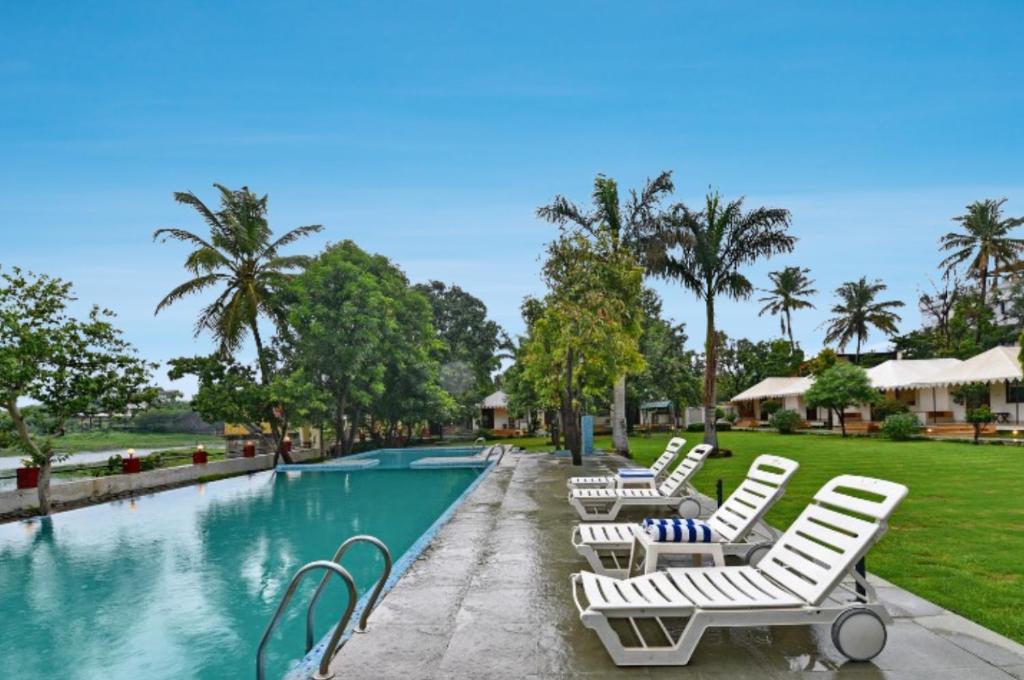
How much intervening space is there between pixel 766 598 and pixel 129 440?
57.4 metres

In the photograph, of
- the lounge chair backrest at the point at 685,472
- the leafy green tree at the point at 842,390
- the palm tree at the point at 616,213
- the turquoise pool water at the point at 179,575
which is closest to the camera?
the turquoise pool water at the point at 179,575

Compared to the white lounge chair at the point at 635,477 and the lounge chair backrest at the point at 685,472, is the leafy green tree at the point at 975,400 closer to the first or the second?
the white lounge chair at the point at 635,477

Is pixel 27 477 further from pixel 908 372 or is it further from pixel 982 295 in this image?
pixel 982 295

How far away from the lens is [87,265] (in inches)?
824

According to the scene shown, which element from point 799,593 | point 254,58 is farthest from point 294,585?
point 254,58

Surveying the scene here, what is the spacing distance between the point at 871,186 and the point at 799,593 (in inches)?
952

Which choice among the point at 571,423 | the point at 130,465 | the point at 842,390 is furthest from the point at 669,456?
the point at 842,390

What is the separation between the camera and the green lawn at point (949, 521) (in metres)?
5.78

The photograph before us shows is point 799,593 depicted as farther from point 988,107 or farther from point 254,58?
point 988,107

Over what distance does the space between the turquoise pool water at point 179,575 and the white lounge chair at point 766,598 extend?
3.74 metres

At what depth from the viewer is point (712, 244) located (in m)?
21.7

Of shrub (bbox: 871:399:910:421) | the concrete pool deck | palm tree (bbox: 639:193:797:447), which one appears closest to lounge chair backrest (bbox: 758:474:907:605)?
the concrete pool deck

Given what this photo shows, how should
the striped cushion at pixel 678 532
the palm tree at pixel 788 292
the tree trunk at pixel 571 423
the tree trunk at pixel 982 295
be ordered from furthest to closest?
1. the palm tree at pixel 788 292
2. the tree trunk at pixel 982 295
3. the tree trunk at pixel 571 423
4. the striped cushion at pixel 678 532

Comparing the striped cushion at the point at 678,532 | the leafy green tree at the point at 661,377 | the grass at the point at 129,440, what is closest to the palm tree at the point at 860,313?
the leafy green tree at the point at 661,377
